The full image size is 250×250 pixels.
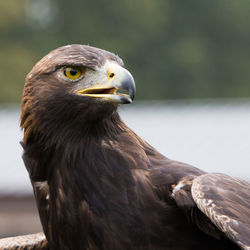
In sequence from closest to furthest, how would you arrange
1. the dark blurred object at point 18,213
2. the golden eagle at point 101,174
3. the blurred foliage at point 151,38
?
1. the golden eagle at point 101,174
2. the dark blurred object at point 18,213
3. the blurred foliage at point 151,38

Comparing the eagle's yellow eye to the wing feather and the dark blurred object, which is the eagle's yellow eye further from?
the dark blurred object

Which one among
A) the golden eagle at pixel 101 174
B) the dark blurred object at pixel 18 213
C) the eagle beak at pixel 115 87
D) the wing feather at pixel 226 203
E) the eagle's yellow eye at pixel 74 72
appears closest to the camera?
the wing feather at pixel 226 203

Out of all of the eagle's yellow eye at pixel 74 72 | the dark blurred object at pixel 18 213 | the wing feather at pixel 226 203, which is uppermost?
the eagle's yellow eye at pixel 74 72

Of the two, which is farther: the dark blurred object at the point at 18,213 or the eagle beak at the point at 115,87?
the dark blurred object at the point at 18,213

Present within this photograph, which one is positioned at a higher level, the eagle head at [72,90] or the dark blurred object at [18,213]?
the eagle head at [72,90]

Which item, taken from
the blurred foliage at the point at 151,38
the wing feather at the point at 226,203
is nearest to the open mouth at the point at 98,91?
the wing feather at the point at 226,203

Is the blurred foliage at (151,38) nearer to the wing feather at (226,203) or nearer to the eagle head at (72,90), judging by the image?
the eagle head at (72,90)

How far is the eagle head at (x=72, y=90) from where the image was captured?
5.37 metres

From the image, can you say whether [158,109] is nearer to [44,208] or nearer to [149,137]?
[149,137]

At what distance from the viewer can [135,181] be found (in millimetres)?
5414

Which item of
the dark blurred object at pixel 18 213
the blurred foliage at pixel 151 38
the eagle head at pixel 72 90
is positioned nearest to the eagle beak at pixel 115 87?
the eagle head at pixel 72 90

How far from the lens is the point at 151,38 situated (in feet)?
141

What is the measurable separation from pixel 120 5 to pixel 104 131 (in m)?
40.2

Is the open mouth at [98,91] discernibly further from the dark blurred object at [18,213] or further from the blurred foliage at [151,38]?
the blurred foliage at [151,38]
